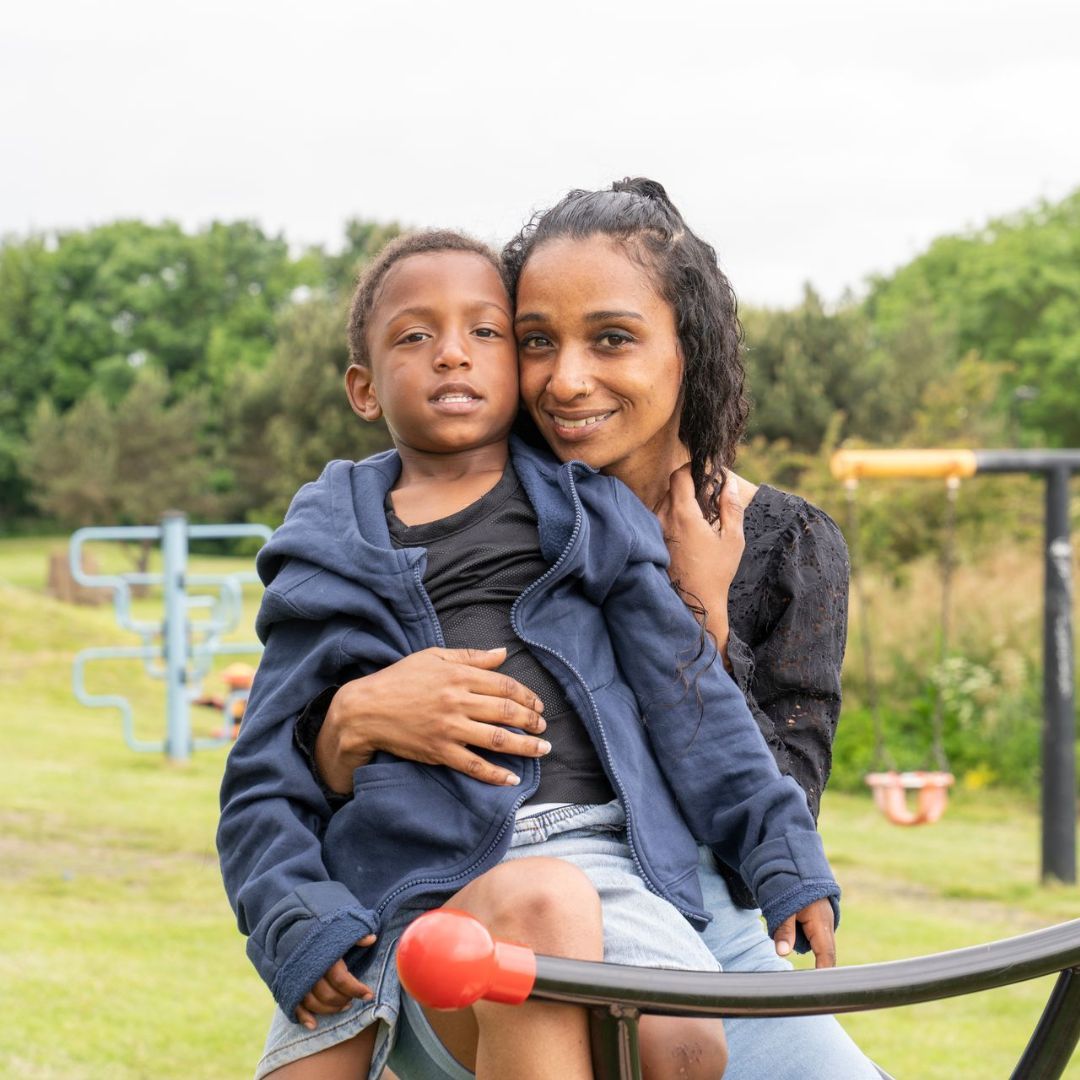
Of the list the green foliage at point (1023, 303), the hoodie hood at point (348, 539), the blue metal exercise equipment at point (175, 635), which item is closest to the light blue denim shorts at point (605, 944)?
the hoodie hood at point (348, 539)

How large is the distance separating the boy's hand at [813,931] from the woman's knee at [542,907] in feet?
1.02

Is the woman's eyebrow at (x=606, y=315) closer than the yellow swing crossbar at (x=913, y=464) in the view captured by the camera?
Yes

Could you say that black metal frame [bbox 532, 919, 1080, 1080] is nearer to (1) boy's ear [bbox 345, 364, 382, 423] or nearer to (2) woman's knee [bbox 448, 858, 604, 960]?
(2) woman's knee [bbox 448, 858, 604, 960]

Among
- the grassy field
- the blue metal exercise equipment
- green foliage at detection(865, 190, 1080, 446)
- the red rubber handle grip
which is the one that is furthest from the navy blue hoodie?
green foliage at detection(865, 190, 1080, 446)

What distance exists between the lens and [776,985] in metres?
1.15

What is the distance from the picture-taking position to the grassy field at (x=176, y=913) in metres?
4.88

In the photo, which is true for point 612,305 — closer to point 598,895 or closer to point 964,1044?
point 598,895

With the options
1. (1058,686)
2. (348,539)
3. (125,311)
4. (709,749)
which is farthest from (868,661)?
(125,311)

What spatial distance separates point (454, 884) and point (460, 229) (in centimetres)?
89

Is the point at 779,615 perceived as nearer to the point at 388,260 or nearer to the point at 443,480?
the point at 443,480

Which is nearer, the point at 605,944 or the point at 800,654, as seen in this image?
the point at 605,944

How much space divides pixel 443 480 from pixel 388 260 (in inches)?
12.2

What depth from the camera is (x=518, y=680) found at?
1706 millimetres

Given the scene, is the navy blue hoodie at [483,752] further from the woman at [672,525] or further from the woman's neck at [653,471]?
the woman's neck at [653,471]
